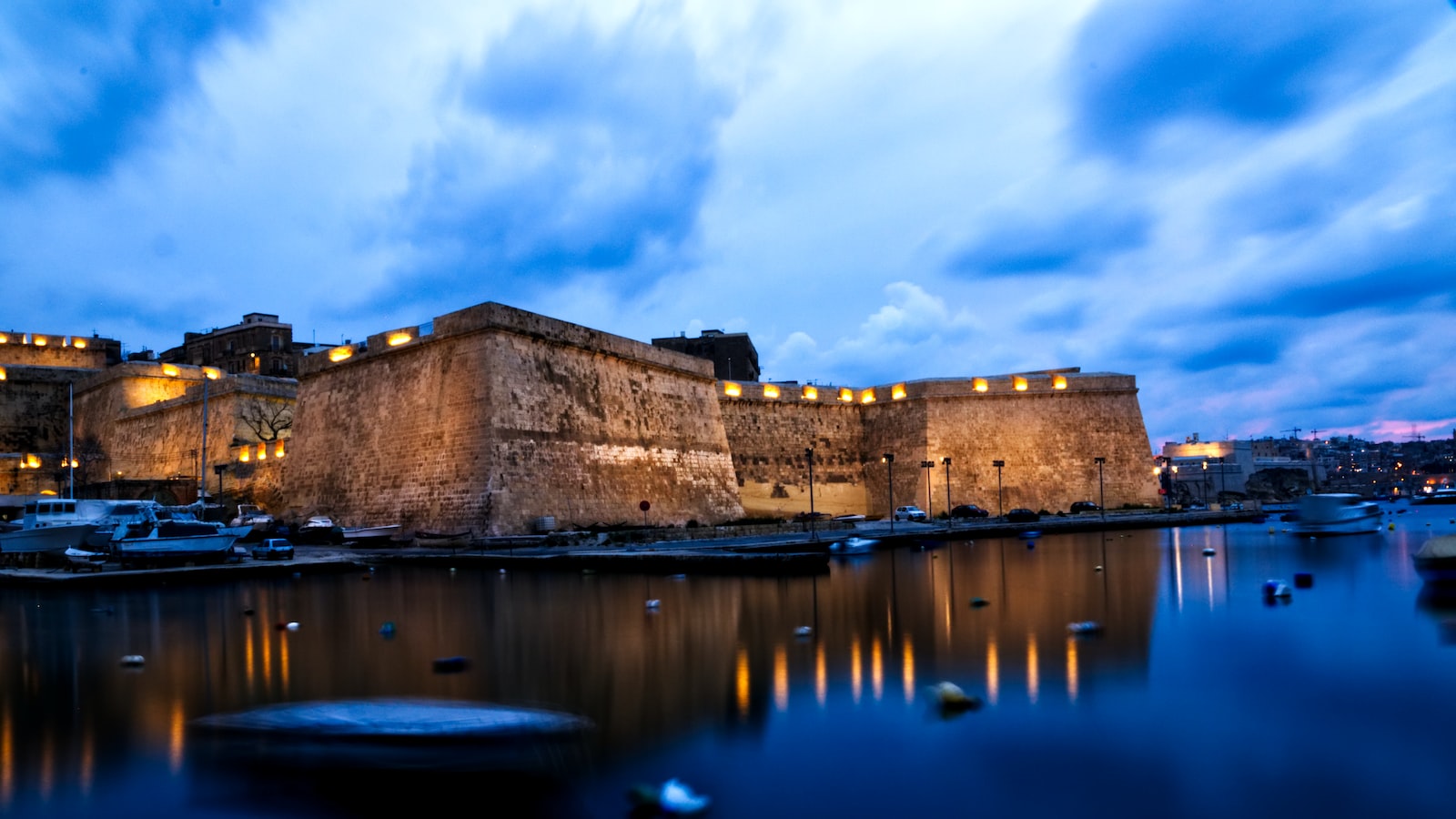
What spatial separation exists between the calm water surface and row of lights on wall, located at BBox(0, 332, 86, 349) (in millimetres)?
41946

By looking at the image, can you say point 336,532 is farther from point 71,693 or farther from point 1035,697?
point 1035,697

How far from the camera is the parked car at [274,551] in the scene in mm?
19172

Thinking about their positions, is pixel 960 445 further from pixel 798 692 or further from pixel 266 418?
pixel 798 692

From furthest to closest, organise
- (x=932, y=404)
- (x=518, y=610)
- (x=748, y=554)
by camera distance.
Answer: (x=932, y=404)
(x=748, y=554)
(x=518, y=610)

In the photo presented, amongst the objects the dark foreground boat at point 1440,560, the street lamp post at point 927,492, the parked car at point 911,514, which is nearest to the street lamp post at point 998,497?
the street lamp post at point 927,492

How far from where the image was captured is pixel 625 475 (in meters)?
27.5

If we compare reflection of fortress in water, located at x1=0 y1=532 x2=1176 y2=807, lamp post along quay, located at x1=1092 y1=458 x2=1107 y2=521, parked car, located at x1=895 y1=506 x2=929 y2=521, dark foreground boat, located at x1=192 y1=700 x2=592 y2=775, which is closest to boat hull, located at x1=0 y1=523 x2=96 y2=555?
reflection of fortress in water, located at x1=0 y1=532 x2=1176 y2=807

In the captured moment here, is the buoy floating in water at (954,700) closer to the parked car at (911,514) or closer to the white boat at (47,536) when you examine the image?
the white boat at (47,536)

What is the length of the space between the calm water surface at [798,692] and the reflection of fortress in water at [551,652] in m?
0.05

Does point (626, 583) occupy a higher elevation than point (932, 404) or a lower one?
lower

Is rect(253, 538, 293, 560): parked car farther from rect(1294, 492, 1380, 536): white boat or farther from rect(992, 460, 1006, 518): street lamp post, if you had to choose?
rect(1294, 492, 1380, 536): white boat

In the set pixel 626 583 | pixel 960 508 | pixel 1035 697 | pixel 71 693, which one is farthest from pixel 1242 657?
pixel 960 508

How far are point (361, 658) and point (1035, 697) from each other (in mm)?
6106

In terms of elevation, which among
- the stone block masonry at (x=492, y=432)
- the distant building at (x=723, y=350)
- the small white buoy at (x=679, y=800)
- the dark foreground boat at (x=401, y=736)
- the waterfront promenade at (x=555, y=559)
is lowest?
the waterfront promenade at (x=555, y=559)
